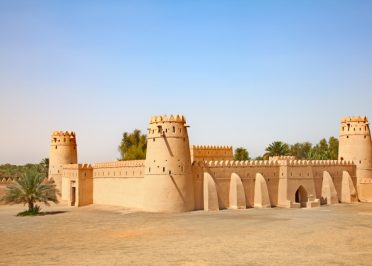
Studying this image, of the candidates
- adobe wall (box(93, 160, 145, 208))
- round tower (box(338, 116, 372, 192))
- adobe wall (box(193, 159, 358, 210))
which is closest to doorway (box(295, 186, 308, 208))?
adobe wall (box(193, 159, 358, 210))

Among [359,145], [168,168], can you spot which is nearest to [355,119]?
[359,145]

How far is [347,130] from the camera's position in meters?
42.2

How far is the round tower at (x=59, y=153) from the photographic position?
43594mm

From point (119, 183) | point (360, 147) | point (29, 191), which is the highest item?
point (360, 147)

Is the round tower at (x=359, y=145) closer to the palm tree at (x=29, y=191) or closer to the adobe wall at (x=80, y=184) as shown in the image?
the adobe wall at (x=80, y=184)

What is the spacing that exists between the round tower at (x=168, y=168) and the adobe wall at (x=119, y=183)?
5.21 ft

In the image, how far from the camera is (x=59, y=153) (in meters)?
43.8

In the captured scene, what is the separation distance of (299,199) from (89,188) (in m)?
17.6

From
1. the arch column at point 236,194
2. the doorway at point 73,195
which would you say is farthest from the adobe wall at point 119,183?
the arch column at point 236,194

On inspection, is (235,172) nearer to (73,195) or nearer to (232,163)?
(232,163)

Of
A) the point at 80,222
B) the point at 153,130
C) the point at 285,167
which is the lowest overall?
the point at 80,222

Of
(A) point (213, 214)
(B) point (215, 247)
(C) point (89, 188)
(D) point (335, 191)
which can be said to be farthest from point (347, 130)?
(B) point (215, 247)

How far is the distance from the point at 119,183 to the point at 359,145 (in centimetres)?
2154

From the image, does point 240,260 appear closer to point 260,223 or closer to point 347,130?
point 260,223
